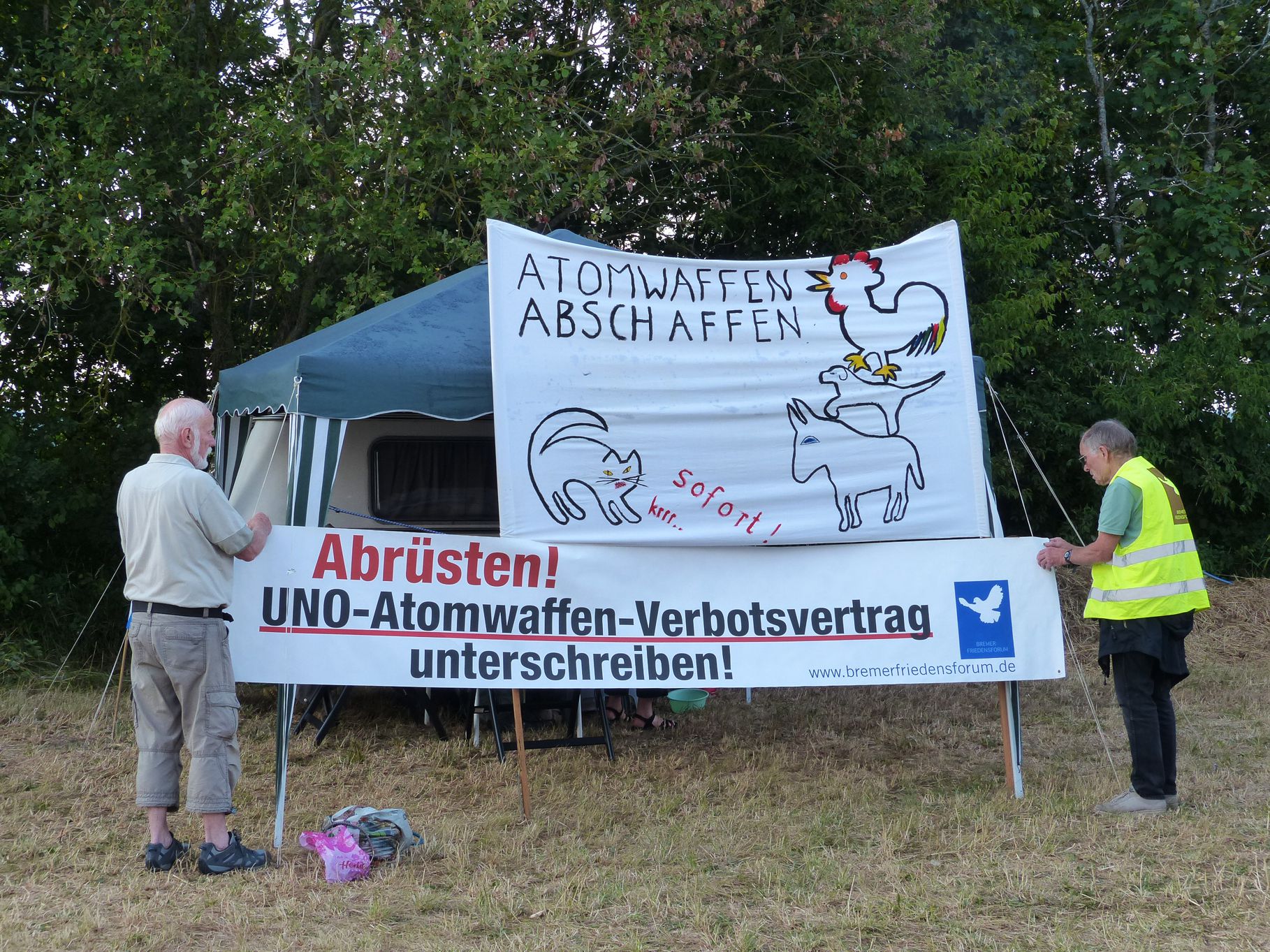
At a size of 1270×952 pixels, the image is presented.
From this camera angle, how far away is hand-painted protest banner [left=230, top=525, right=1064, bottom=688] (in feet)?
16.3

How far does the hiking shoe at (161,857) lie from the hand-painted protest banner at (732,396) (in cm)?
185

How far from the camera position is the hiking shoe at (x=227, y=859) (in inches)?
176

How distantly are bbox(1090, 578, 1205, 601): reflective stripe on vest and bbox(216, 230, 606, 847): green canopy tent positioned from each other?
3.04 m

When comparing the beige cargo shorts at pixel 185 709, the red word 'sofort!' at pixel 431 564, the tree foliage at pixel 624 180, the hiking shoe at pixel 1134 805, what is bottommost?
the hiking shoe at pixel 1134 805

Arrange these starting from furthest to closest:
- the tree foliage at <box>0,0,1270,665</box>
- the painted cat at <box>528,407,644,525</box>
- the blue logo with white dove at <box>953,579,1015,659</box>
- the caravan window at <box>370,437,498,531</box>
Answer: the tree foliage at <box>0,0,1270,665</box> < the caravan window at <box>370,437,498,531</box> < the blue logo with white dove at <box>953,579,1015,659</box> < the painted cat at <box>528,407,644,525</box>

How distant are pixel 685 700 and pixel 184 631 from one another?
3587 millimetres

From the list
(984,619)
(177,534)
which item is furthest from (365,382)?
(984,619)

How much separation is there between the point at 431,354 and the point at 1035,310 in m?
7.78

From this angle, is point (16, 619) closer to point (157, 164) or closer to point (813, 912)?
point (157, 164)

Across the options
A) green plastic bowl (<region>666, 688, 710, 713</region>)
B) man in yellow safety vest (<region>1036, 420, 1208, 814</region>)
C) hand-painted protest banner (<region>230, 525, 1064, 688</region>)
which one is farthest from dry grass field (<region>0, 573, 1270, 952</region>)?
hand-painted protest banner (<region>230, 525, 1064, 688</region>)

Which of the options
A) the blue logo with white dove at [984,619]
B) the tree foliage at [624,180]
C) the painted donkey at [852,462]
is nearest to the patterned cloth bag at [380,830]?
the painted donkey at [852,462]

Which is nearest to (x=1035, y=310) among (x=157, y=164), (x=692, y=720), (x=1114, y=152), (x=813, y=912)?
(x=1114, y=152)

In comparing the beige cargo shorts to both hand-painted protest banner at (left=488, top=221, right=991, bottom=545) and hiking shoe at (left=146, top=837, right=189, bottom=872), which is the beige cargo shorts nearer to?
hiking shoe at (left=146, top=837, right=189, bottom=872)

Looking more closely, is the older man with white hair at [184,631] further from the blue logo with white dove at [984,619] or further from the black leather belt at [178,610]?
the blue logo with white dove at [984,619]
